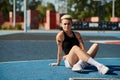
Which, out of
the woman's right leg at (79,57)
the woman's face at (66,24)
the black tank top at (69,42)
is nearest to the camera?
the woman's right leg at (79,57)

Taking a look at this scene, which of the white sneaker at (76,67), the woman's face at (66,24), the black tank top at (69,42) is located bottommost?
the white sneaker at (76,67)

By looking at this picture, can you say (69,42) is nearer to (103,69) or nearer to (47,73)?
(47,73)

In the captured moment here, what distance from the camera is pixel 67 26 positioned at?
7.66 m

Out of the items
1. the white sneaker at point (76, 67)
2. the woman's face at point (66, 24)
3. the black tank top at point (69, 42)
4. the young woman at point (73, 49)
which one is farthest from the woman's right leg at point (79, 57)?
the woman's face at point (66, 24)

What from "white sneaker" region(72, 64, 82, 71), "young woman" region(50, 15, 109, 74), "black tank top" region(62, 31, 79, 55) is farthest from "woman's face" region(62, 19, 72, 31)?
"white sneaker" region(72, 64, 82, 71)

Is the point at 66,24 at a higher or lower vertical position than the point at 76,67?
higher

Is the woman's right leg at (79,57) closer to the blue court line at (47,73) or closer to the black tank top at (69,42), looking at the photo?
the blue court line at (47,73)

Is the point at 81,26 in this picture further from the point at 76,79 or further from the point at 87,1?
the point at 87,1

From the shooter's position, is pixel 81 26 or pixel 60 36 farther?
pixel 81 26

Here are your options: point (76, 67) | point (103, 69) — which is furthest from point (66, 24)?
point (103, 69)

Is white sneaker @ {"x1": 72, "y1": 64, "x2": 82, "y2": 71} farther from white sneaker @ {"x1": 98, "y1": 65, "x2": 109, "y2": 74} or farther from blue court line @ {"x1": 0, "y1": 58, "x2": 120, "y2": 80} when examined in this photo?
white sneaker @ {"x1": 98, "y1": 65, "x2": 109, "y2": 74}

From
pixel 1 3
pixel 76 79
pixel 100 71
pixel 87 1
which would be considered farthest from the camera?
pixel 1 3

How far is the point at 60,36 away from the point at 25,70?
1.11 meters

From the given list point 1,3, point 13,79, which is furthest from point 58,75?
point 1,3
